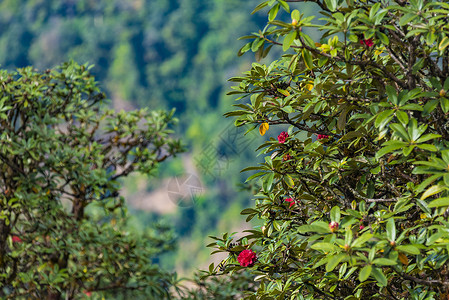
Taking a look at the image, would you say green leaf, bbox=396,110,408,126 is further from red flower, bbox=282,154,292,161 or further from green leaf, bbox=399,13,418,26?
red flower, bbox=282,154,292,161

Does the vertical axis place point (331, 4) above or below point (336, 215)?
above

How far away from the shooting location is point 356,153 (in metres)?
1.62

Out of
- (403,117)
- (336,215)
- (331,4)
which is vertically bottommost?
(336,215)

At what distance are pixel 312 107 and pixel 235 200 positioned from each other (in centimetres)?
1491

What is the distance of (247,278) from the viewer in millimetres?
3395

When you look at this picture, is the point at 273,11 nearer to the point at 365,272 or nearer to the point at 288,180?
the point at 288,180

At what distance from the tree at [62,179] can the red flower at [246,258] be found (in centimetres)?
157

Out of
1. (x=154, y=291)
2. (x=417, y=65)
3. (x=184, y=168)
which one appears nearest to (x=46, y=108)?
(x=154, y=291)

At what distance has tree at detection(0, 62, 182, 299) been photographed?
2828 mm

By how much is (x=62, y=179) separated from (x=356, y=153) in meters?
2.10

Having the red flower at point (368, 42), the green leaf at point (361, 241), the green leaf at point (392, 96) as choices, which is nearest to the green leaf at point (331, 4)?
the red flower at point (368, 42)

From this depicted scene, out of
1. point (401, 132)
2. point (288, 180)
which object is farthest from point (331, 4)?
point (288, 180)

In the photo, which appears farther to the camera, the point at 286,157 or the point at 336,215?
the point at 286,157

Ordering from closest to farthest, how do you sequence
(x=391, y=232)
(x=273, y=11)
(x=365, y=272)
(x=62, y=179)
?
(x=365, y=272) < (x=391, y=232) < (x=273, y=11) < (x=62, y=179)
